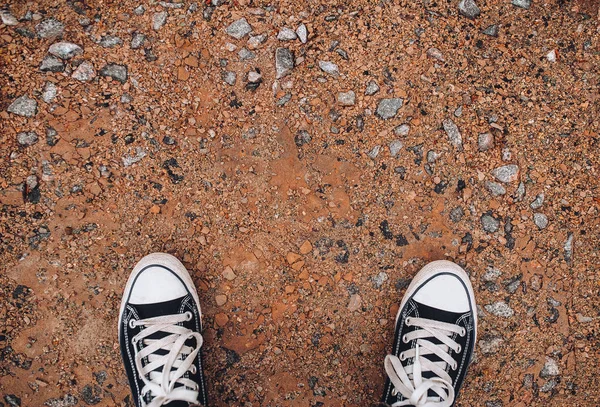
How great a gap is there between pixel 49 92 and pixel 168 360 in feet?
4.66

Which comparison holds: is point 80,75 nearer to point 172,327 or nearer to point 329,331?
point 172,327

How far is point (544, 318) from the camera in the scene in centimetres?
211

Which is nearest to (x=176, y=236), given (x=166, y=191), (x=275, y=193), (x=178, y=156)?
(x=166, y=191)

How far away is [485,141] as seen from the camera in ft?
6.79

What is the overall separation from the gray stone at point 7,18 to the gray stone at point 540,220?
272 centimetres

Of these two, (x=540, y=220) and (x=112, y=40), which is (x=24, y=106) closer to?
(x=112, y=40)

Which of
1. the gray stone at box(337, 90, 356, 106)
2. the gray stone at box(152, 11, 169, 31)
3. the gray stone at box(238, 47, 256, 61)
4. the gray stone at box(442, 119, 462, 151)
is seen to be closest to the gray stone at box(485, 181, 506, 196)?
the gray stone at box(442, 119, 462, 151)

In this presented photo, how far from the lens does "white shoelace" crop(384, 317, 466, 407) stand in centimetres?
200

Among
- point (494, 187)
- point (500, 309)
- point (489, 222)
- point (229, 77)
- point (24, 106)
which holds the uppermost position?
point (229, 77)

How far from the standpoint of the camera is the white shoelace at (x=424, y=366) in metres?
2.00

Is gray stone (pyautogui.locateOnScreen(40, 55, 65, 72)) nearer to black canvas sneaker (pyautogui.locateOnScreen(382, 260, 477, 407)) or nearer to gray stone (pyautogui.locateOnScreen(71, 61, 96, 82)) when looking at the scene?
gray stone (pyautogui.locateOnScreen(71, 61, 96, 82))

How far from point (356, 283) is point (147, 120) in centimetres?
131

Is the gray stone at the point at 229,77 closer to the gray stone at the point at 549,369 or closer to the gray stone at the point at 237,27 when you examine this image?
the gray stone at the point at 237,27

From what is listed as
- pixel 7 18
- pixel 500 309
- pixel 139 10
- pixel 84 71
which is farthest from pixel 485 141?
pixel 7 18
